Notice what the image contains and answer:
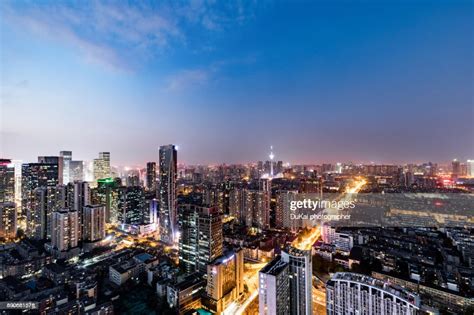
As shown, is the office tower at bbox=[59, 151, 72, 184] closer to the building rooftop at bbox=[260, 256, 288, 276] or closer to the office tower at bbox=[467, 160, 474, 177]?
the building rooftop at bbox=[260, 256, 288, 276]

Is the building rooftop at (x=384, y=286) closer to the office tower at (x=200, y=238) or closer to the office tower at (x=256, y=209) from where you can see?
the office tower at (x=200, y=238)

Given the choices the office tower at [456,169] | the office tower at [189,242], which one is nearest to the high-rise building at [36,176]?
the office tower at [189,242]

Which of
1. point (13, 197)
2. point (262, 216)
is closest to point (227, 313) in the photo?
point (262, 216)

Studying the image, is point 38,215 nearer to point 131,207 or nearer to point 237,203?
point 131,207

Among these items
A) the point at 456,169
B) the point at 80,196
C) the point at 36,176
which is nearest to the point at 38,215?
the point at 80,196

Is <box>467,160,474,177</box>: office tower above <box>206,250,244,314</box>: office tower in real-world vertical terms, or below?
above

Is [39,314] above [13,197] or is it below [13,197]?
below

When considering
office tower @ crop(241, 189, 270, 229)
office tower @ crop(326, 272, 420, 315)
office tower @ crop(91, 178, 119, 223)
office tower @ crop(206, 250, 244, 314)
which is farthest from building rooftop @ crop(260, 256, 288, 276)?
office tower @ crop(91, 178, 119, 223)

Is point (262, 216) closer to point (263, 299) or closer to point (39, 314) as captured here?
point (263, 299)
